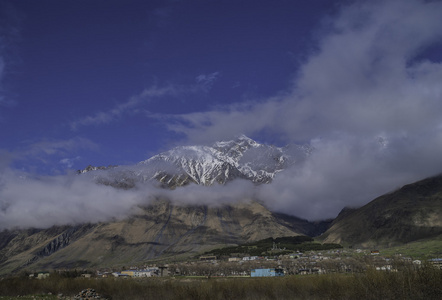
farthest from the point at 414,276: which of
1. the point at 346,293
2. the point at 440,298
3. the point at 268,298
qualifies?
the point at 268,298

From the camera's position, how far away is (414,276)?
4375cm

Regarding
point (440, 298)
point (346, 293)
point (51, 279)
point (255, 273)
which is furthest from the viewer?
point (255, 273)

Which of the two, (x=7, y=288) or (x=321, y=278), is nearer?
(x=321, y=278)

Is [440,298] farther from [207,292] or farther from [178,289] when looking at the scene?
[178,289]

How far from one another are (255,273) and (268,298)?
4993 inches

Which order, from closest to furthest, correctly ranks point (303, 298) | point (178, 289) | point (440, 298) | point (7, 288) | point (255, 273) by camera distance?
point (440, 298) < point (303, 298) < point (178, 289) < point (7, 288) < point (255, 273)

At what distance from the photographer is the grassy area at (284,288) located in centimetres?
4356

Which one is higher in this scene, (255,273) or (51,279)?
(51,279)

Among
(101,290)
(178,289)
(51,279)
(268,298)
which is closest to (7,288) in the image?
(51,279)

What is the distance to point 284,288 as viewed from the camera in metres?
76.4

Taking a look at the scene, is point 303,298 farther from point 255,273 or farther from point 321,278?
point 255,273

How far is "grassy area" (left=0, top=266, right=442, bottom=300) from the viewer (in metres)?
43.6

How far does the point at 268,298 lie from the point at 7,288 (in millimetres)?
75865

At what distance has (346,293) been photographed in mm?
56000
